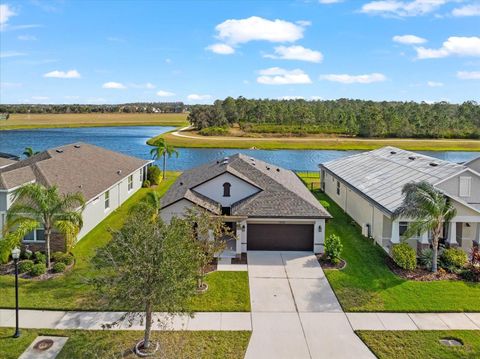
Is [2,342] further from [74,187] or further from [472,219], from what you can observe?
[472,219]

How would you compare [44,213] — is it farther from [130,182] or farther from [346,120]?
[346,120]

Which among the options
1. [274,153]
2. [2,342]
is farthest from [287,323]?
[274,153]

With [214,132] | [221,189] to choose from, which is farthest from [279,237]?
[214,132]

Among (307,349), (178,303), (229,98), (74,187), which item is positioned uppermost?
(229,98)

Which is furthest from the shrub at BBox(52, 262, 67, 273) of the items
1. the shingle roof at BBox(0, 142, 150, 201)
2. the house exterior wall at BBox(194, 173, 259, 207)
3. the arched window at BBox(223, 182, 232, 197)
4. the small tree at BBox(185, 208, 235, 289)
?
the arched window at BBox(223, 182, 232, 197)

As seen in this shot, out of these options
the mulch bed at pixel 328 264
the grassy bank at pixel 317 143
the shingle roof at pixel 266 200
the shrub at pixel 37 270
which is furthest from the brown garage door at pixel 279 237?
the grassy bank at pixel 317 143
